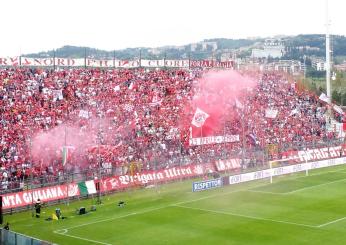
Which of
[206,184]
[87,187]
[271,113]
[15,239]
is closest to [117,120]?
[87,187]

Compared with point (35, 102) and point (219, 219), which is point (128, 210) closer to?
point (219, 219)

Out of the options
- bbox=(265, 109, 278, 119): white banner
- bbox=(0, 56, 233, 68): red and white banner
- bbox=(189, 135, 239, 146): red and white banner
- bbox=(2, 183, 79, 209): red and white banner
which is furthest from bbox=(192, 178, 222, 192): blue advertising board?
bbox=(0, 56, 233, 68): red and white banner

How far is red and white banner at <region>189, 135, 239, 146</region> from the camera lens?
1784 inches

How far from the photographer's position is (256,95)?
6103cm

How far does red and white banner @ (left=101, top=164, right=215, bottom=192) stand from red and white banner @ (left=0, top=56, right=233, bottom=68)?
2125 cm

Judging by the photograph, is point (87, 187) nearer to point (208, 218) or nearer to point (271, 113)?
point (208, 218)

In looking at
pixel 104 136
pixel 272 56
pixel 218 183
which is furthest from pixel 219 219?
pixel 272 56

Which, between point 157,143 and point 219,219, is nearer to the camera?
point 219,219

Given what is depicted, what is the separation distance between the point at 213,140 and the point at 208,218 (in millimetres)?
17883

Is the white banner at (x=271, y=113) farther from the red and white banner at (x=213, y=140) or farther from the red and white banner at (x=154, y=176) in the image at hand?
the red and white banner at (x=154, y=176)

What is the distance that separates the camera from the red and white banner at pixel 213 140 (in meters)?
45.3

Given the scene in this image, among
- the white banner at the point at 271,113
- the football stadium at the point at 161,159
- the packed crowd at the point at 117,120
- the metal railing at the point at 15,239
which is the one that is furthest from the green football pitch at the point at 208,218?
the white banner at the point at 271,113

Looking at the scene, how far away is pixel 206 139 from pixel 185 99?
26.2 feet

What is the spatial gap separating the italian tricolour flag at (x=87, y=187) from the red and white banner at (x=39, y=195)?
12.9 inches
